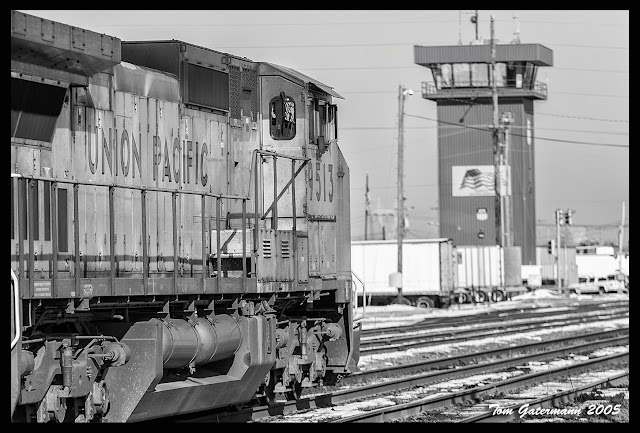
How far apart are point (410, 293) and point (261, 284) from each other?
115 ft

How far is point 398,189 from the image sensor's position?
42.4 metres

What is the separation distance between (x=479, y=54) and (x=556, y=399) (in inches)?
2282

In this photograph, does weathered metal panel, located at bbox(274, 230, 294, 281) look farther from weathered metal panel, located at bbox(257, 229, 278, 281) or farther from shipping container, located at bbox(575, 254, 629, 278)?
shipping container, located at bbox(575, 254, 629, 278)

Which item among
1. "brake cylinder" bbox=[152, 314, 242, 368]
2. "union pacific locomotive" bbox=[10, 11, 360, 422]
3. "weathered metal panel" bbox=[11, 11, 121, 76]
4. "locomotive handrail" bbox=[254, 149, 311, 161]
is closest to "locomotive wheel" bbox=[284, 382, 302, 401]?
"union pacific locomotive" bbox=[10, 11, 360, 422]

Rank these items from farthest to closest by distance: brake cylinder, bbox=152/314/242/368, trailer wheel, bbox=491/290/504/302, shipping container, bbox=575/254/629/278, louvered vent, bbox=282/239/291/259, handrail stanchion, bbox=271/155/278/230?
shipping container, bbox=575/254/629/278
trailer wheel, bbox=491/290/504/302
handrail stanchion, bbox=271/155/278/230
louvered vent, bbox=282/239/291/259
brake cylinder, bbox=152/314/242/368

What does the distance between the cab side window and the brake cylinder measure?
8.89 ft

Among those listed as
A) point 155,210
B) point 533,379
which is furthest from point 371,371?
point 155,210

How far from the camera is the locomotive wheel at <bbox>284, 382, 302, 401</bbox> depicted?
44.9ft

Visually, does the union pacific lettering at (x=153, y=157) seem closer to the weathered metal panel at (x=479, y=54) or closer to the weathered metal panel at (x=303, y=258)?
the weathered metal panel at (x=303, y=258)

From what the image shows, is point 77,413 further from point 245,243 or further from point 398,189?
point 398,189

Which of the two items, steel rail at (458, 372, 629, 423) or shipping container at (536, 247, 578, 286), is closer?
steel rail at (458, 372, 629, 423)

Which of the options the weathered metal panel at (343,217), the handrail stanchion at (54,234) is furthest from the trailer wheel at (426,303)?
the handrail stanchion at (54,234)

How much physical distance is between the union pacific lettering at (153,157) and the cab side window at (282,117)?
120 cm

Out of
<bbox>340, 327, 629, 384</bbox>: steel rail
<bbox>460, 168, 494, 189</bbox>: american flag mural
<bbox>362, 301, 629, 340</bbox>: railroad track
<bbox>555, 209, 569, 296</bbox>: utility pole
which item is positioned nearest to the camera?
<bbox>340, 327, 629, 384</bbox>: steel rail
